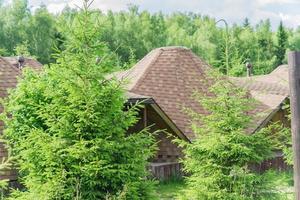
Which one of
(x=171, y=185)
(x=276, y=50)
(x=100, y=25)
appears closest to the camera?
(x=100, y=25)

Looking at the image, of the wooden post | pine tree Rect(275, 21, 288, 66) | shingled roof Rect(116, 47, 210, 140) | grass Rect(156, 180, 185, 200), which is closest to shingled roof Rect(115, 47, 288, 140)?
shingled roof Rect(116, 47, 210, 140)

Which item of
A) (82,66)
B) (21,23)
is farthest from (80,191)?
(21,23)

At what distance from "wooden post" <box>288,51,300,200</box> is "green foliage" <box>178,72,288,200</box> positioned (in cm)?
556

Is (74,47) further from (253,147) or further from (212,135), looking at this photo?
(253,147)

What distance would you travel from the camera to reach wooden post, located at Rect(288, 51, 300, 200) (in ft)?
13.8

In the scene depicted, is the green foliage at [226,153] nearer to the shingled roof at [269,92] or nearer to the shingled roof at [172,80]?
the shingled roof at [269,92]

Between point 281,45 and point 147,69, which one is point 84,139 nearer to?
point 147,69

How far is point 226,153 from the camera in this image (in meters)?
10.1

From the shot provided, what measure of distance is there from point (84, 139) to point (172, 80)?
14.3m

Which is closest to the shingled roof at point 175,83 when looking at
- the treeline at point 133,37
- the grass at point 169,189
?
the grass at point 169,189

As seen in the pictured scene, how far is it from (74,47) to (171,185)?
10620 millimetres

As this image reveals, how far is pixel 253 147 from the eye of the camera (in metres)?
10.3

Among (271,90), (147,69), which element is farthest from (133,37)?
(147,69)

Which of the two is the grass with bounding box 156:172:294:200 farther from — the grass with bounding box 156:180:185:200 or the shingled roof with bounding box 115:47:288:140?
the shingled roof with bounding box 115:47:288:140
